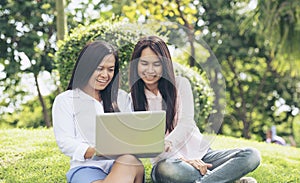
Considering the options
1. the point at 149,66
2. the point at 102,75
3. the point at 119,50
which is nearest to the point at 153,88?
the point at 149,66

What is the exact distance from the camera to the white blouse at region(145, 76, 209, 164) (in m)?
2.70

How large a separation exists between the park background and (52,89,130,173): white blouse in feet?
2.16

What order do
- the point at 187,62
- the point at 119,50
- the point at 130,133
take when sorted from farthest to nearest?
the point at 187,62, the point at 119,50, the point at 130,133

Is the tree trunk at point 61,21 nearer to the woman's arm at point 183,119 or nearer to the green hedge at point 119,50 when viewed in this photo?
the green hedge at point 119,50

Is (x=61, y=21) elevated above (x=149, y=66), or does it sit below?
above

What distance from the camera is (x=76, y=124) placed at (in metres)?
2.56

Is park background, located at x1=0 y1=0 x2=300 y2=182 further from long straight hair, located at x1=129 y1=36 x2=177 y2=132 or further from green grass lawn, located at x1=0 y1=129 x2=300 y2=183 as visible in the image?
long straight hair, located at x1=129 y1=36 x2=177 y2=132

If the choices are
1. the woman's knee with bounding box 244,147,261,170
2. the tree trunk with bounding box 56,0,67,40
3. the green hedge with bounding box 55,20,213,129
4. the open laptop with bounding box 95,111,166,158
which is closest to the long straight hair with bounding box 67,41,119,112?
the open laptop with bounding box 95,111,166,158

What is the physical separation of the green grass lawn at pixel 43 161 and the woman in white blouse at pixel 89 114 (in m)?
0.25

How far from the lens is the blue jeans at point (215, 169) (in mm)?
2705

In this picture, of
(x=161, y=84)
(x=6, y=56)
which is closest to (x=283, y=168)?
(x=161, y=84)

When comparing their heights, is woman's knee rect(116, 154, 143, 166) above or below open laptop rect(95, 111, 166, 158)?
below

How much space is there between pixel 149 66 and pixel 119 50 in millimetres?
1615

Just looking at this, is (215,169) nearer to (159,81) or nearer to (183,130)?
(183,130)
